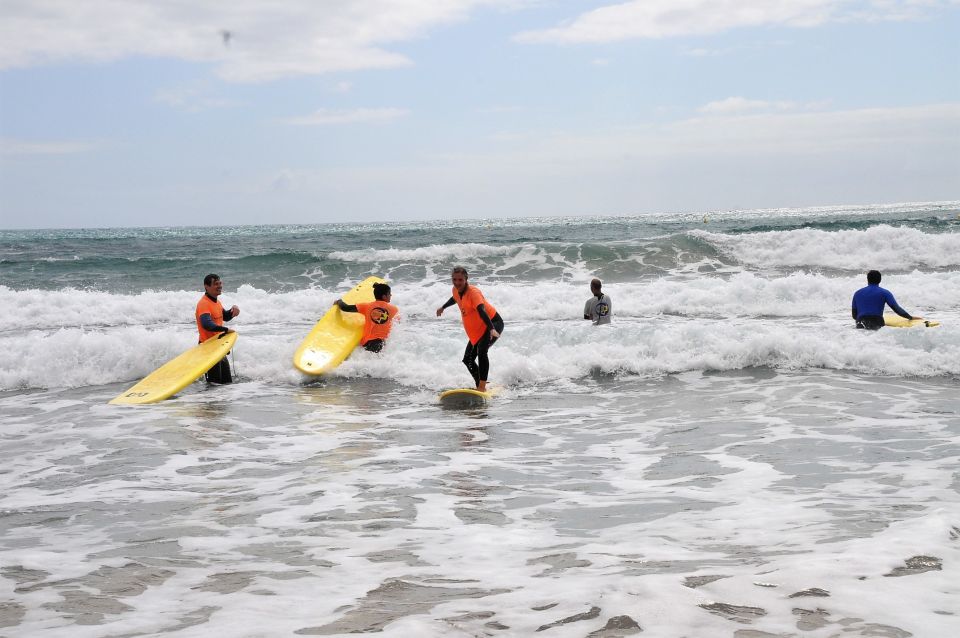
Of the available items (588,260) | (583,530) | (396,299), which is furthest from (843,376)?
(588,260)

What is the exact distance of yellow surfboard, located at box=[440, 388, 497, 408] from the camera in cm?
875

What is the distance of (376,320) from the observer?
1137 cm

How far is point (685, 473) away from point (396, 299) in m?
13.4

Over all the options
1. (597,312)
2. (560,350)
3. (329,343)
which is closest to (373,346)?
(329,343)

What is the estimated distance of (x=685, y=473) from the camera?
18.4 ft

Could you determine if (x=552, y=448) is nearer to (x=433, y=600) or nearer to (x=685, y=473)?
(x=685, y=473)

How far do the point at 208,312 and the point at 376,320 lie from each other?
2.33 meters

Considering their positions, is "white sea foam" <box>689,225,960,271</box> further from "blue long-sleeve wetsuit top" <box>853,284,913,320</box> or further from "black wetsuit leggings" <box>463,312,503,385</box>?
"black wetsuit leggings" <box>463,312,503,385</box>

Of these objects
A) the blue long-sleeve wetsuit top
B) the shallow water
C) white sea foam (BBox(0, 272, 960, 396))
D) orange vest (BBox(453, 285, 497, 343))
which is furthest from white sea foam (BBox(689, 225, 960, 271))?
orange vest (BBox(453, 285, 497, 343))

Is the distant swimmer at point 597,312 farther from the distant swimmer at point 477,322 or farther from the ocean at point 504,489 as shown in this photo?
the distant swimmer at point 477,322

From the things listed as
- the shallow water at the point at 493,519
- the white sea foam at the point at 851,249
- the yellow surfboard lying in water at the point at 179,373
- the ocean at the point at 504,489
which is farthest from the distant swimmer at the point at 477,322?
the white sea foam at the point at 851,249

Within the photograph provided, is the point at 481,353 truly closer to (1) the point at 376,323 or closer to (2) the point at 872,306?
Answer: (1) the point at 376,323

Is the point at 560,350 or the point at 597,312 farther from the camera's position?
the point at 597,312

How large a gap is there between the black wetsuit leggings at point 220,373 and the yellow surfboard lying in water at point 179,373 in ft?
0.63
